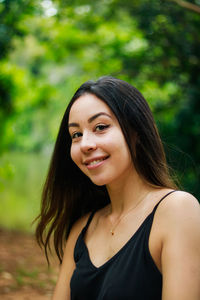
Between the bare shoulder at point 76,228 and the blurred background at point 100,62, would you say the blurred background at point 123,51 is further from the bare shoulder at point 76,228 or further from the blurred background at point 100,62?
the bare shoulder at point 76,228

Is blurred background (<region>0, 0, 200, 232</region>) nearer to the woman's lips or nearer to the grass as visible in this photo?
the grass

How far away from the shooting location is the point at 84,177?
96.1 inches

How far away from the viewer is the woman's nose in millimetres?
1883

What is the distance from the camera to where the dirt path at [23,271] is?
4285mm

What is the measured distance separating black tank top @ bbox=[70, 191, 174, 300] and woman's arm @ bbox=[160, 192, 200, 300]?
0.32 feet

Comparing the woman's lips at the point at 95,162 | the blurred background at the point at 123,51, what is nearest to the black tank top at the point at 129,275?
the woman's lips at the point at 95,162

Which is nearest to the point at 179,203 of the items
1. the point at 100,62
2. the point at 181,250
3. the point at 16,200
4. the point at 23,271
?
the point at 181,250

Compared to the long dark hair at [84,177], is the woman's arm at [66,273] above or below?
below

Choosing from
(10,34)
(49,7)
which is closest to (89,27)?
(49,7)

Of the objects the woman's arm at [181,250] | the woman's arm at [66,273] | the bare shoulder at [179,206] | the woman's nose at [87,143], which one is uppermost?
the woman's nose at [87,143]

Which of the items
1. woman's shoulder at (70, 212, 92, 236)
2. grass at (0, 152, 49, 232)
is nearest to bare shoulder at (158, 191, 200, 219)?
woman's shoulder at (70, 212, 92, 236)

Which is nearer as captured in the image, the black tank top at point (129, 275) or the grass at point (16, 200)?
the black tank top at point (129, 275)

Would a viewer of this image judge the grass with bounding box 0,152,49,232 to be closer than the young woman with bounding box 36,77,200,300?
No

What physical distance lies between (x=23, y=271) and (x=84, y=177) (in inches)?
120
